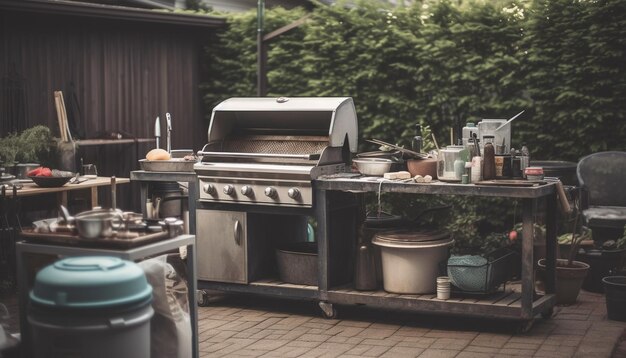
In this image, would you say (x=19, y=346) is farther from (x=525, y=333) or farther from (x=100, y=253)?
(x=525, y=333)

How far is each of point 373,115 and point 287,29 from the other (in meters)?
1.57

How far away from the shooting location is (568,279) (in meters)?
8.02

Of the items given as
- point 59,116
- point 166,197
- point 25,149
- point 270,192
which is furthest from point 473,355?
point 59,116

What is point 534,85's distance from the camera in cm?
1012

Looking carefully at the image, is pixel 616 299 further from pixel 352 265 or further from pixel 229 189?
pixel 229 189

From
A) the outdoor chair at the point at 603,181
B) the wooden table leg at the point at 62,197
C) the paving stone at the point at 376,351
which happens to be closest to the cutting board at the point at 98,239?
the paving stone at the point at 376,351

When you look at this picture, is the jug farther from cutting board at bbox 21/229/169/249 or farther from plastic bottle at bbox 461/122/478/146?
cutting board at bbox 21/229/169/249

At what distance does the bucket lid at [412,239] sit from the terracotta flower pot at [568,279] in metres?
1.10

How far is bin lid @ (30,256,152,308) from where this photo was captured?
15.0ft

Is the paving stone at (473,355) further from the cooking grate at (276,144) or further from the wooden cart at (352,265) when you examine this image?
the cooking grate at (276,144)

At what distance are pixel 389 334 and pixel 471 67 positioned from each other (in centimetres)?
431

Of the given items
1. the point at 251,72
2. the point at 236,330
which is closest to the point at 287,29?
the point at 251,72

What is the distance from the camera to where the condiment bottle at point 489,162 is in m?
7.09

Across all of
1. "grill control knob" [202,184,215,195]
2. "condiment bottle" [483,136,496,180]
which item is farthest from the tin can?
"grill control knob" [202,184,215,195]
